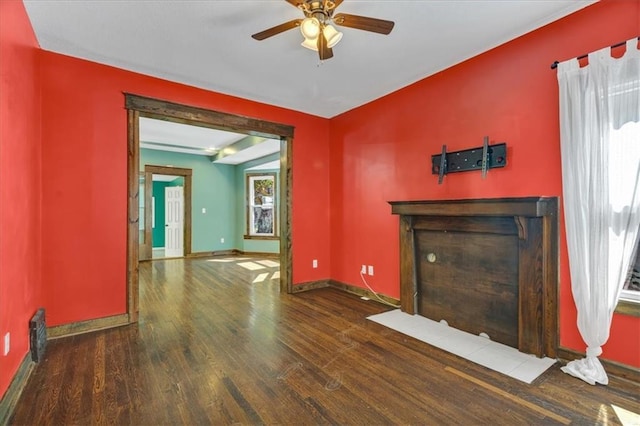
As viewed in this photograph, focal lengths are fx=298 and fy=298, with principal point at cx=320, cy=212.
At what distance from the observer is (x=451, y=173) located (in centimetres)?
303

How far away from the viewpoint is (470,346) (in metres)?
2.50

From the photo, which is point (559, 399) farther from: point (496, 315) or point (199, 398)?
point (199, 398)

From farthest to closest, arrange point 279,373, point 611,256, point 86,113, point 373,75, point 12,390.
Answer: point 373,75, point 86,113, point 279,373, point 611,256, point 12,390

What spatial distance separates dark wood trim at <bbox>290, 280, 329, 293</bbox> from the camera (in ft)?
13.9

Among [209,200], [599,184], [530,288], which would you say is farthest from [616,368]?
[209,200]

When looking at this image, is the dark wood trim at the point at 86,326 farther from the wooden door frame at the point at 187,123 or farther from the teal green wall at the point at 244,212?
the teal green wall at the point at 244,212

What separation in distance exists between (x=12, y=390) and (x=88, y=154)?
200 centimetres

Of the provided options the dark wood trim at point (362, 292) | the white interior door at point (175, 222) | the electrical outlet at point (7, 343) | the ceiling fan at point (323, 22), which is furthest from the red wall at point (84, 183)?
the white interior door at point (175, 222)

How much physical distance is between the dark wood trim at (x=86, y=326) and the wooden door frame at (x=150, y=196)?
4.30 meters

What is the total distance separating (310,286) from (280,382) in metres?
2.42

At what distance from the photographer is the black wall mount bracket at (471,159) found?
8.63ft

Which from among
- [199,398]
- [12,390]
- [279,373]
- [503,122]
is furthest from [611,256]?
[12,390]

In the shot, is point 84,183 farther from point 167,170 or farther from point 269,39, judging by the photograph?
point 167,170

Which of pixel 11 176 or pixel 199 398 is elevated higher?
pixel 11 176
